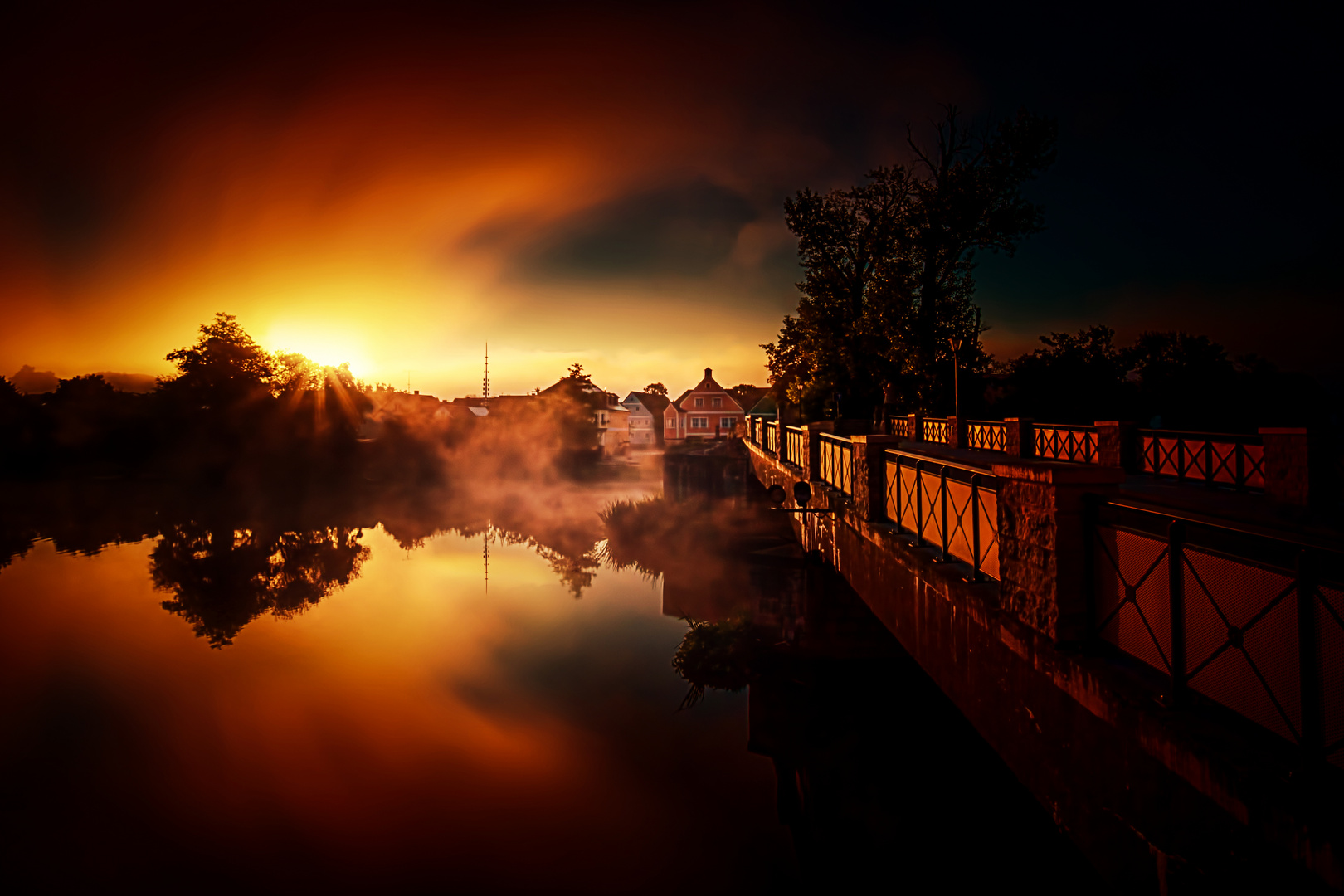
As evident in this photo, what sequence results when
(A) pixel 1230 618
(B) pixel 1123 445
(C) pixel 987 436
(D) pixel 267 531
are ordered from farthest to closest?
(D) pixel 267 531
(C) pixel 987 436
(B) pixel 1123 445
(A) pixel 1230 618

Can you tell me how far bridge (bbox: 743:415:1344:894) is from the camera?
255 cm

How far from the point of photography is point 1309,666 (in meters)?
2.56

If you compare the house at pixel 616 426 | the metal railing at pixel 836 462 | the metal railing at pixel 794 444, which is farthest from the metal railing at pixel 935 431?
the house at pixel 616 426

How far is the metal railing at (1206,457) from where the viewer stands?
10852 millimetres

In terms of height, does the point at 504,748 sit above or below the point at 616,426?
below

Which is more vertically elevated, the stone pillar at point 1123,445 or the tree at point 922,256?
the tree at point 922,256

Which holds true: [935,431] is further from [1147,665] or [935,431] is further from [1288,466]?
[1147,665]

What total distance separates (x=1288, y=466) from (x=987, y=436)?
42.9ft

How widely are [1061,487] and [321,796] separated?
15704 mm

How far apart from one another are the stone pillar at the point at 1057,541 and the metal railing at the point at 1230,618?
87mm

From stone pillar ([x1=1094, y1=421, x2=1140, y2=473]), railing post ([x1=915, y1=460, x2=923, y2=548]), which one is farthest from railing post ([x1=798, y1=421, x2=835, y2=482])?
railing post ([x1=915, y1=460, x2=923, y2=548])

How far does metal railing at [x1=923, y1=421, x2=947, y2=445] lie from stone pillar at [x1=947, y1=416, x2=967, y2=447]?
4.04ft

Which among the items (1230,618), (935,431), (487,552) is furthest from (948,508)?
(487,552)

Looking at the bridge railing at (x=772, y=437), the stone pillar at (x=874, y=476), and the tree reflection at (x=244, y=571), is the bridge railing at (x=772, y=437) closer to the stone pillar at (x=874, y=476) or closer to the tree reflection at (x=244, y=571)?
the stone pillar at (x=874, y=476)
